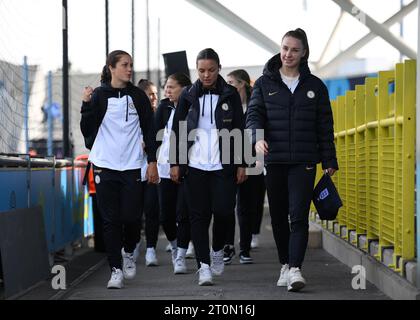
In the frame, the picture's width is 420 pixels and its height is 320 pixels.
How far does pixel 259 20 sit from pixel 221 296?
24260mm

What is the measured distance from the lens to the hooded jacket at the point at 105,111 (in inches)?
341

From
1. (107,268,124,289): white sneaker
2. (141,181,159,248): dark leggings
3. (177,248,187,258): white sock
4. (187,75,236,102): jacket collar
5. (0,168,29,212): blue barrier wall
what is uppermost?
(187,75,236,102): jacket collar

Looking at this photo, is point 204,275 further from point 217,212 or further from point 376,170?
point 376,170

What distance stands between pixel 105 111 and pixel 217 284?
63.4 inches

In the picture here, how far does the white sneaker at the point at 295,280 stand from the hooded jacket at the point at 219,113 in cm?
106

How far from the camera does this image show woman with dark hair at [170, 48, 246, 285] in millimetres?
8742

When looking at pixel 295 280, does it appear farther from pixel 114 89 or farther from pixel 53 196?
pixel 53 196

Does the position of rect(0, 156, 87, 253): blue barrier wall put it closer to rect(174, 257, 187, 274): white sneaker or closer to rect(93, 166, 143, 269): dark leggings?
rect(93, 166, 143, 269): dark leggings

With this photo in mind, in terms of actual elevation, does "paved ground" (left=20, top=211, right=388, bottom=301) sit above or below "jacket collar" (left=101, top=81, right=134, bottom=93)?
below

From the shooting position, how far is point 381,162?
8648 millimetres

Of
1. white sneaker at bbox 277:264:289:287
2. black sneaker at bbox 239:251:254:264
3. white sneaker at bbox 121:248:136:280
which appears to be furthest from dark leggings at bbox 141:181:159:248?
white sneaker at bbox 277:264:289:287

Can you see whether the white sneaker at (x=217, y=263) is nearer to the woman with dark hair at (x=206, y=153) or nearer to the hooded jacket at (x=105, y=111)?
the woman with dark hair at (x=206, y=153)

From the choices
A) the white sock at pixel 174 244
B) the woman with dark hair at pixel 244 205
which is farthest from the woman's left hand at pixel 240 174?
the woman with dark hair at pixel 244 205
